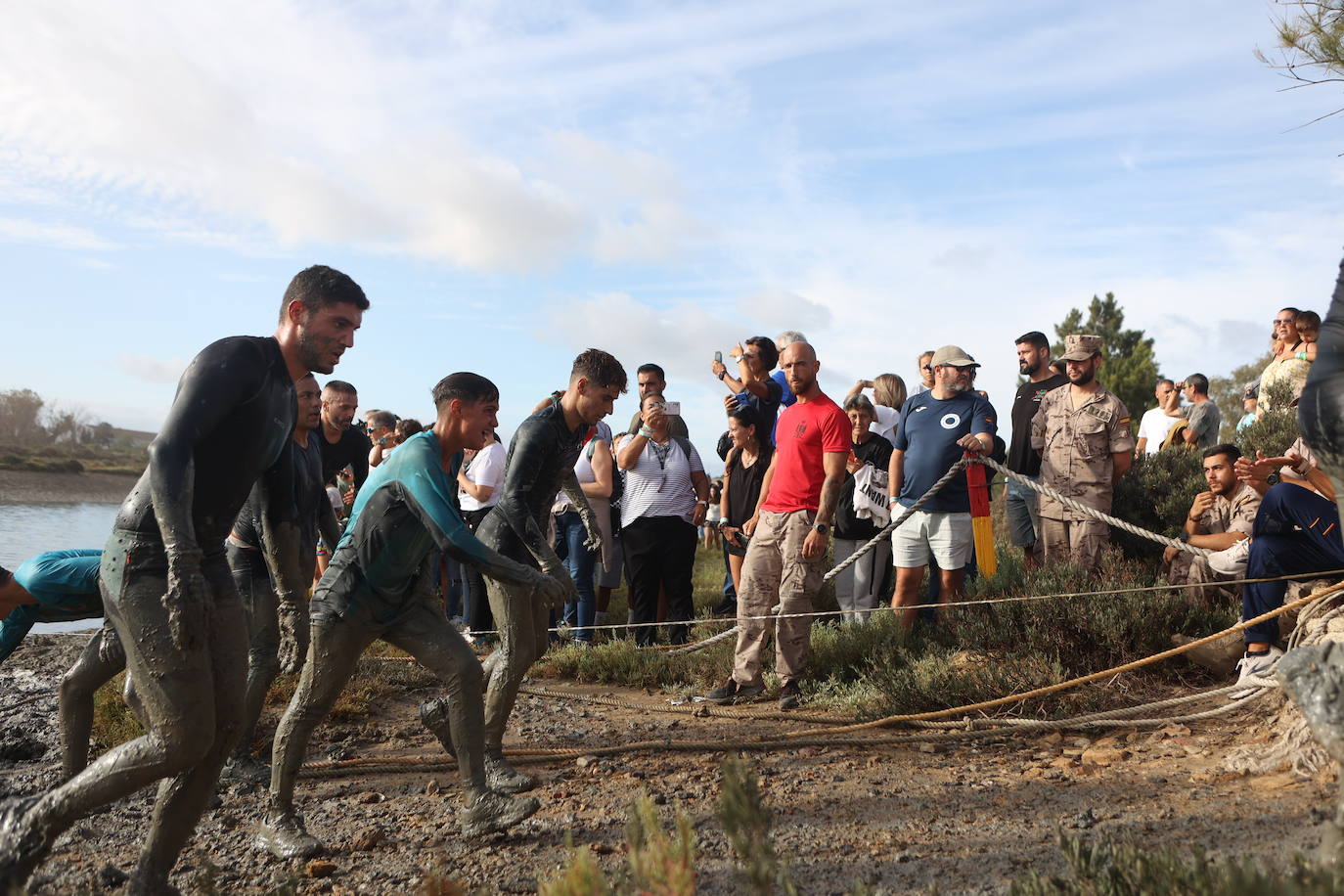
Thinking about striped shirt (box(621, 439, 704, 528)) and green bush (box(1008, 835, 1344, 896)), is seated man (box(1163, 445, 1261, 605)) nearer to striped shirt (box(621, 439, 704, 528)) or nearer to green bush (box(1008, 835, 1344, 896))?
striped shirt (box(621, 439, 704, 528))

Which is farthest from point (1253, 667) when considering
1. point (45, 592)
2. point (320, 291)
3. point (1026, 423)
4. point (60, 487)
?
point (60, 487)

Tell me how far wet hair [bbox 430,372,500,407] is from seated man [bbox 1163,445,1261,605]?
4.92 metres

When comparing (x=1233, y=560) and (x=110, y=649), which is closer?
(x=110, y=649)

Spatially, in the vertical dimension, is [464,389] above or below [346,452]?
above

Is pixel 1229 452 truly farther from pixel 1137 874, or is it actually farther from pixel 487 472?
pixel 487 472

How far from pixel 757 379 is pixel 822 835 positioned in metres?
4.70

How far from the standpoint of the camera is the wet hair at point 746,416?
838cm

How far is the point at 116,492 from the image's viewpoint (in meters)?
41.6

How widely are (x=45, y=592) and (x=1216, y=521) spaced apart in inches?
288

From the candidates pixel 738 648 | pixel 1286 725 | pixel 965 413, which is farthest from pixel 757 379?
pixel 1286 725

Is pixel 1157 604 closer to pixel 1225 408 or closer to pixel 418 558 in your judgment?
pixel 418 558

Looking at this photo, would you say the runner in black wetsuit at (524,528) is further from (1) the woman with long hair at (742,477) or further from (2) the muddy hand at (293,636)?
(1) the woman with long hair at (742,477)

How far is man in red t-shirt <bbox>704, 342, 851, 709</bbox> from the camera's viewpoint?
685 cm

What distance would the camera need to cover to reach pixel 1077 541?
7473mm
